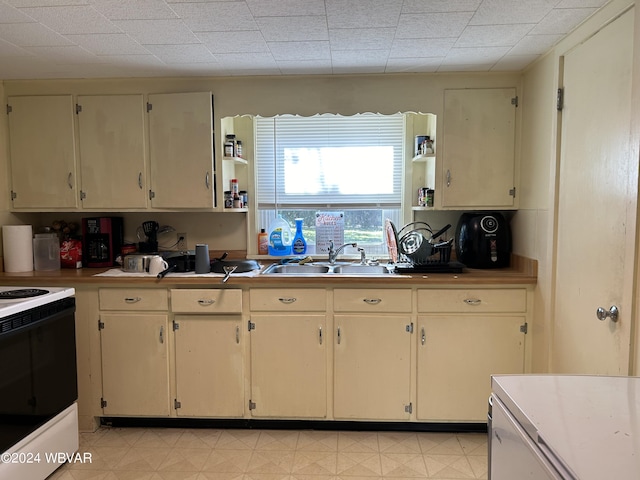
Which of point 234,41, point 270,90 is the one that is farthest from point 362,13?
point 270,90

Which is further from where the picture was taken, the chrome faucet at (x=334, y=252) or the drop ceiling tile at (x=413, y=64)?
the chrome faucet at (x=334, y=252)

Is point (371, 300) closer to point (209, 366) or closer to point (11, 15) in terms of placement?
point (209, 366)

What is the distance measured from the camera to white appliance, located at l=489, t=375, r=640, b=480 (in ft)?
2.76

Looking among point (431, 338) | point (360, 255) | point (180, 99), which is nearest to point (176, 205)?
point (180, 99)

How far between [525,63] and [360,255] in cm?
151

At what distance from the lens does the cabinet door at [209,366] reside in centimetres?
250

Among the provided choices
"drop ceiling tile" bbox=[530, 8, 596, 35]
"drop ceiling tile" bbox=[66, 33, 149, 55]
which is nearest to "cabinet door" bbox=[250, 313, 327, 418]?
"drop ceiling tile" bbox=[66, 33, 149, 55]

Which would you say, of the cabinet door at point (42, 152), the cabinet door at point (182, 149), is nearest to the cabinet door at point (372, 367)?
the cabinet door at point (182, 149)

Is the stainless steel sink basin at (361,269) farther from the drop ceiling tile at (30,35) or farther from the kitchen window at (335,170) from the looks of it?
the drop ceiling tile at (30,35)

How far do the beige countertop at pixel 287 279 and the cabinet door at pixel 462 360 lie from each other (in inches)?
8.2

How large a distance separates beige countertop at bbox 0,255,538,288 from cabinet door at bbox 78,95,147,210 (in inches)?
20.3

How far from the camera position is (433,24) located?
76.6 inches

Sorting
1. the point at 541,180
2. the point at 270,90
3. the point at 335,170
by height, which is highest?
the point at 270,90

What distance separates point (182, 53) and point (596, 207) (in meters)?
2.08
